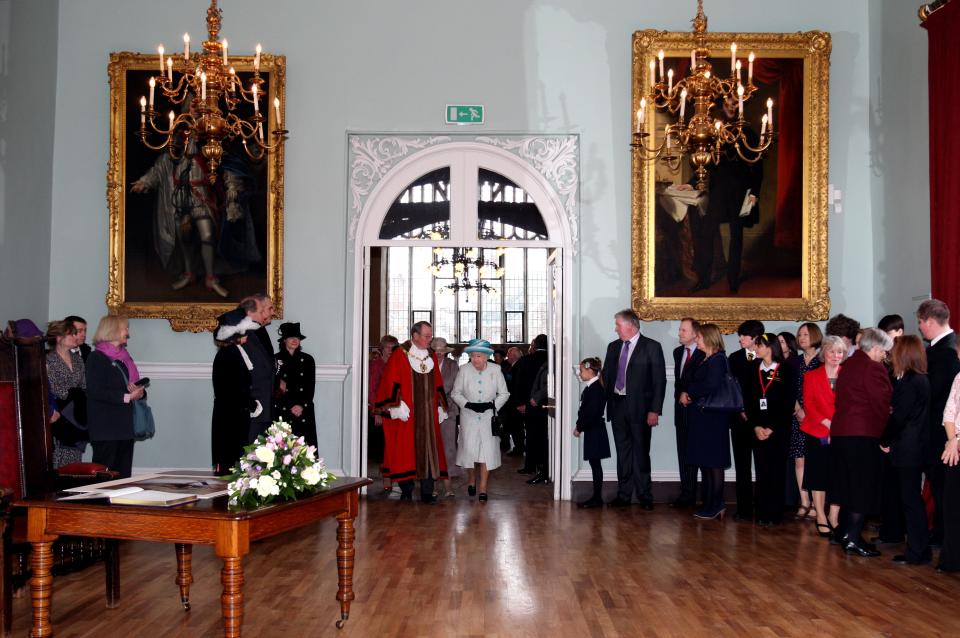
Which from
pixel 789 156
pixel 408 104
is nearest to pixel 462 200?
pixel 408 104

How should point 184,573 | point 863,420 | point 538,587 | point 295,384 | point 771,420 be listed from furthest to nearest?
point 295,384 < point 771,420 < point 863,420 < point 538,587 < point 184,573

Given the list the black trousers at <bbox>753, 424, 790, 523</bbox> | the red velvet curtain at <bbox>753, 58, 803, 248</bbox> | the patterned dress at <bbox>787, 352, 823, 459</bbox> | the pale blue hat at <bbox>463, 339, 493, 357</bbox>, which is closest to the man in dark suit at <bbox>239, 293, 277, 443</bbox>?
the pale blue hat at <bbox>463, 339, 493, 357</bbox>

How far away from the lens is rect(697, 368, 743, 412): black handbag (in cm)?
825

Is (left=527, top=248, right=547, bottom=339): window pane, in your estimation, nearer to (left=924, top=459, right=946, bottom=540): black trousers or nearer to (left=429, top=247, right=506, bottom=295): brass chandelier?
(left=429, top=247, right=506, bottom=295): brass chandelier

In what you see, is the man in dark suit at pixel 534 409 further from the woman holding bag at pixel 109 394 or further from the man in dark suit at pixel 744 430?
the woman holding bag at pixel 109 394

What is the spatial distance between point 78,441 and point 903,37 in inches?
321

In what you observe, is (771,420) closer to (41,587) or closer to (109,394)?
(109,394)

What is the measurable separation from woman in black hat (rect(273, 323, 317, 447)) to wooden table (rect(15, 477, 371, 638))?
183 inches

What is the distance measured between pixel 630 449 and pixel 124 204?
18.7 feet

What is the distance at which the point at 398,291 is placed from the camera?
26.4m

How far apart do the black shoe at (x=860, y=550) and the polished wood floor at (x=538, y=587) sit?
0.15 m

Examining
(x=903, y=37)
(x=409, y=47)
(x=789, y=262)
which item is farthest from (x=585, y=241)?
(x=903, y=37)

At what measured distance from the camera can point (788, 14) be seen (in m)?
9.96

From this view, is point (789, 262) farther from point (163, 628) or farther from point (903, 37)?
point (163, 628)
